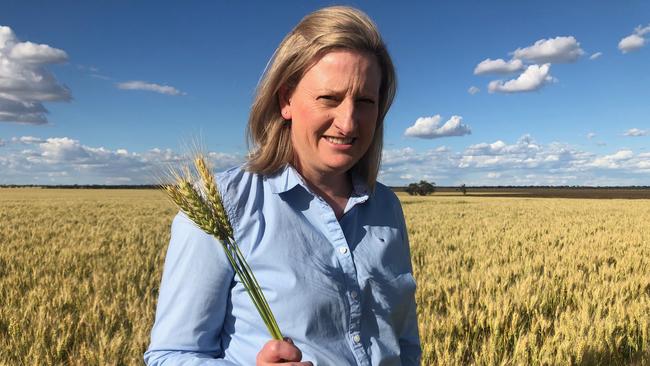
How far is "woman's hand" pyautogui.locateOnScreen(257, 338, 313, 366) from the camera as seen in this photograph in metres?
1.08

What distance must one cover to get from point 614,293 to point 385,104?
4.54 meters

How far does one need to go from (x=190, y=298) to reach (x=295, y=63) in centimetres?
77

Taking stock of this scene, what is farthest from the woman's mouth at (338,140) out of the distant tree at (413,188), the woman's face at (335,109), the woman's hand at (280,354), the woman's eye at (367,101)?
the distant tree at (413,188)

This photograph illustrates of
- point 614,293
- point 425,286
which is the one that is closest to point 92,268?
point 425,286

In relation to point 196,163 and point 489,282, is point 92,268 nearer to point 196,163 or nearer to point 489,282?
point 489,282

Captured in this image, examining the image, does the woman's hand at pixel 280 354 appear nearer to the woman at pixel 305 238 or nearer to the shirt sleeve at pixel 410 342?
the woman at pixel 305 238

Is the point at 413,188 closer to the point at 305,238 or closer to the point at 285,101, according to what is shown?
the point at 285,101

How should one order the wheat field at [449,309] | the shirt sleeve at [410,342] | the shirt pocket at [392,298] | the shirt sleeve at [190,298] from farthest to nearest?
the wheat field at [449,309] → the shirt sleeve at [410,342] → the shirt pocket at [392,298] → the shirt sleeve at [190,298]

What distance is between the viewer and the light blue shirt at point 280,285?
1.33m

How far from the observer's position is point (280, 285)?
1.39 meters

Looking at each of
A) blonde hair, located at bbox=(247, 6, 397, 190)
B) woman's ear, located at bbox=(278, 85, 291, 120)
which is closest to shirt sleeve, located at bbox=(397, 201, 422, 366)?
blonde hair, located at bbox=(247, 6, 397, 190)

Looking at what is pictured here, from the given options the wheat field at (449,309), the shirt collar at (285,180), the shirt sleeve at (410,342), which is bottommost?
the wheat field at (449,309)

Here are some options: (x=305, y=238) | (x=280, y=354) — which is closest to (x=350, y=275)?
(x=305, y=238)

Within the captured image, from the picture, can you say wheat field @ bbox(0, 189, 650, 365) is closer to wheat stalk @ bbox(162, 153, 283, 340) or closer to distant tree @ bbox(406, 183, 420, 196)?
wheat stalk @ bbox(162, 153, 283, 340)
